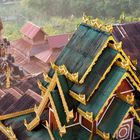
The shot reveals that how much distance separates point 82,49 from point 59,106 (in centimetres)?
173

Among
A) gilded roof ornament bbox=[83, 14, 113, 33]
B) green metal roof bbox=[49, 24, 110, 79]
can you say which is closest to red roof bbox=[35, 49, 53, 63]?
green metal roof bbox=[49, 24, 110, 79]

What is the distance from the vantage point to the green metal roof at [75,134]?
414 inches

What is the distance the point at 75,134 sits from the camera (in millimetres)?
10664

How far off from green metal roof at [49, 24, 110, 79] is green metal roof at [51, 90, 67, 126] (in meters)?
0.78

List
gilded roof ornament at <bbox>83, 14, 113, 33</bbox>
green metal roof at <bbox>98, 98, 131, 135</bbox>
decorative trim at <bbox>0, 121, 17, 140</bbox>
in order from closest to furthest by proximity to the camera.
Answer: green metal roof at <bbox>98, 98, 131, 135</bbox> < gilded roof ornament at <bbox>83, 14, 113, 33</bbox> < decorative trim at <bbox>0, 121, 17, 140</bbox>

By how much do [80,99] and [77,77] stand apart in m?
0.61

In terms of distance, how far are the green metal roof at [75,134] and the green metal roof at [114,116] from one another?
526 millimetres

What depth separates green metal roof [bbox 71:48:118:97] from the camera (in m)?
10.3

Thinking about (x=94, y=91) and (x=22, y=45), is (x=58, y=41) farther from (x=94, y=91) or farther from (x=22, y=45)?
(x=94, y=91)

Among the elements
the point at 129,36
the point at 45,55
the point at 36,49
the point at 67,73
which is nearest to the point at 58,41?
the point at 45,55

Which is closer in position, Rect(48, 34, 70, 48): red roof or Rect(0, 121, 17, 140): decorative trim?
Rect(0, 121, 17, 140): decorative trim

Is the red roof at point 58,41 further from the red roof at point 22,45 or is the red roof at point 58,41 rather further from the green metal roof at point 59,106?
the green metal roof at point 59,106

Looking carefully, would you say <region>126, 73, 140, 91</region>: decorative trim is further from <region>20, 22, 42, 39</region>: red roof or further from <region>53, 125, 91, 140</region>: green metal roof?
<region>20, 22, 42, 39</region>: red roof

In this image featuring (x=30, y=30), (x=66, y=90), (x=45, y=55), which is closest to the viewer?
(x=66, y=90)
